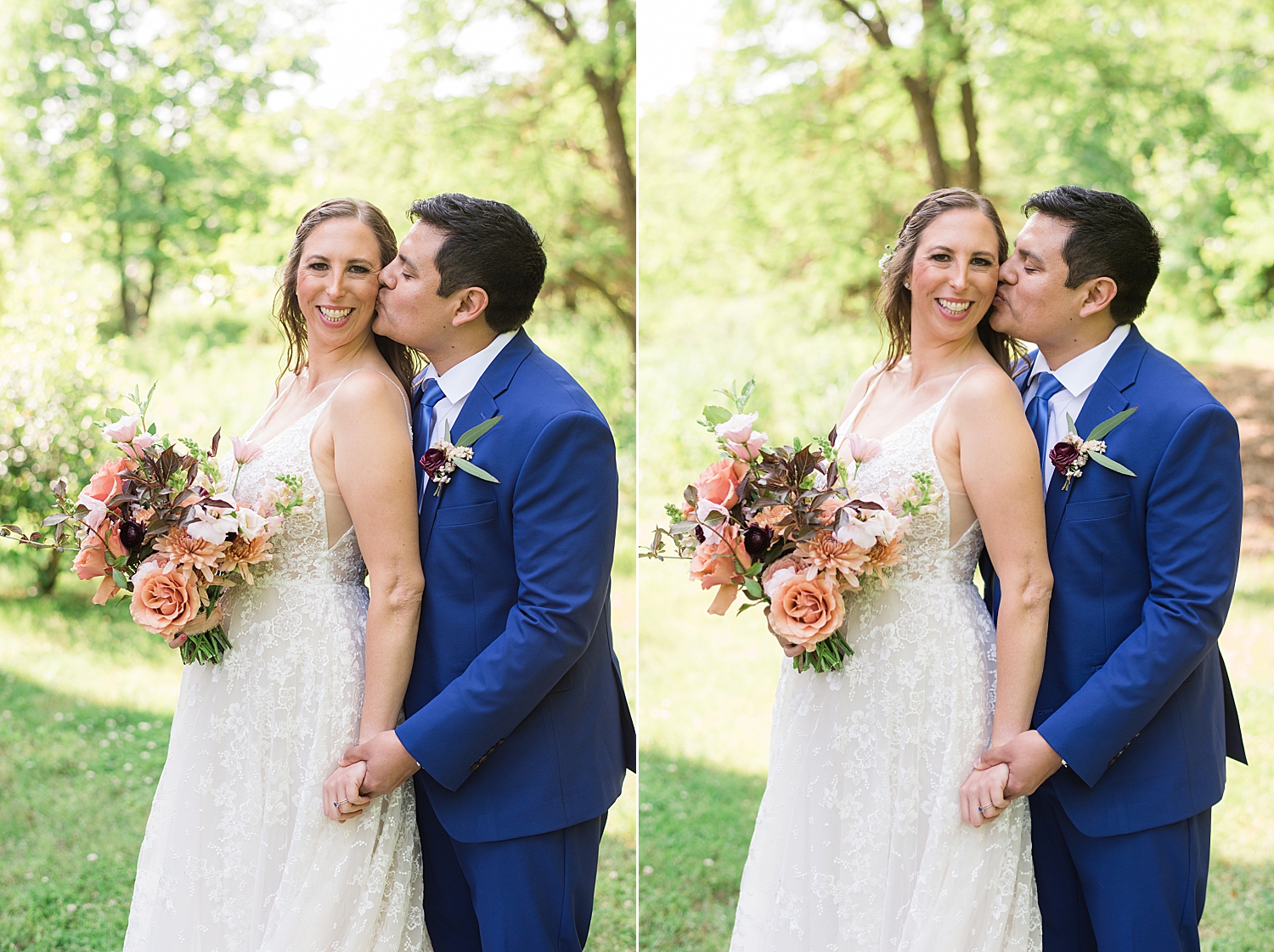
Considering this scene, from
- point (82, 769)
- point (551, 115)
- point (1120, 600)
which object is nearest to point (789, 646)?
point (1120, 600)

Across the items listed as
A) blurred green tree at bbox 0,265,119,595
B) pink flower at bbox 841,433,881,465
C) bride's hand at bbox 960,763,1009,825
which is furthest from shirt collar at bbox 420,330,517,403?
blurred green tree at bbox 0,265,119,595

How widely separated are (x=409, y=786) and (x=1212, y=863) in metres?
4.32

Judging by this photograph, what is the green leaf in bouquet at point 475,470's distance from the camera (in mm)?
2561

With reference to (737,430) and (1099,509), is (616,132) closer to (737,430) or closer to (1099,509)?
(737,430)

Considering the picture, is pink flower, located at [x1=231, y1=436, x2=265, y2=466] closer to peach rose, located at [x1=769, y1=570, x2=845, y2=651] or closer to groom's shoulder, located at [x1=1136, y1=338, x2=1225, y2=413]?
peach rose, located at [x1=769, y1=570, x2=845, y2=651]

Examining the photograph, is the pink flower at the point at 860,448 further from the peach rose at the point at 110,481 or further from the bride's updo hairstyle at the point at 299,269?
the peach rose at the point at 110,481

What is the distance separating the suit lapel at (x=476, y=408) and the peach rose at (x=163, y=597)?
0.55 m

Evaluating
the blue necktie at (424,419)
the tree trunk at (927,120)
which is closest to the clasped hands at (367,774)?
the blue necktie at (424,419)

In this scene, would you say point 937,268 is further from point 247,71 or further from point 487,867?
point 247,71

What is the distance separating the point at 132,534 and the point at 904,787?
1.99m

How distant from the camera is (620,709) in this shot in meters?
2.92

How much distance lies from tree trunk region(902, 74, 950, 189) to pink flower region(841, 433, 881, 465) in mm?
8739

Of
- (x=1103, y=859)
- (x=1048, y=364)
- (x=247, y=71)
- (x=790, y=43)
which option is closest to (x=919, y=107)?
(x=790, y=43)

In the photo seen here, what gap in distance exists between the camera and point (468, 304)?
8.98 ft
